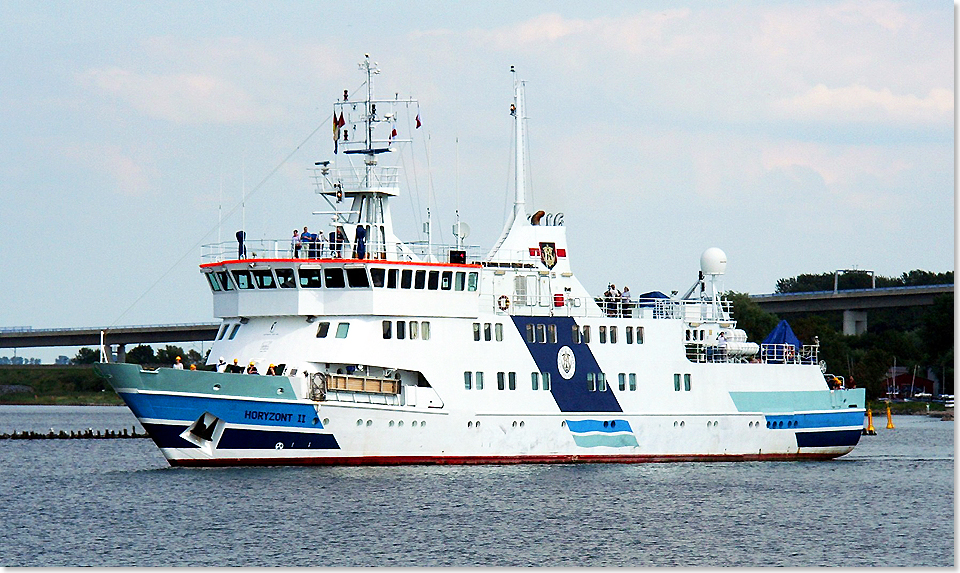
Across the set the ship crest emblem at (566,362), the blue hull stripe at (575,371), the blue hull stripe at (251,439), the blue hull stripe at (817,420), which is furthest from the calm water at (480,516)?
the ship crest emblem at (566,362)

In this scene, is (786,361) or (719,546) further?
(786,361)

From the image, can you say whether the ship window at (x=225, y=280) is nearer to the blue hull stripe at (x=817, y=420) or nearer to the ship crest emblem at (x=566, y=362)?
the ship crest emblem at (x=566, y=362)

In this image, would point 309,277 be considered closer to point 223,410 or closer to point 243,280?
point 243,280

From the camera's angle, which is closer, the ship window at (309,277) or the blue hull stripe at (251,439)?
the blue hull stripe at (251,439)

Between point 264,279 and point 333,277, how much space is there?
197 cm

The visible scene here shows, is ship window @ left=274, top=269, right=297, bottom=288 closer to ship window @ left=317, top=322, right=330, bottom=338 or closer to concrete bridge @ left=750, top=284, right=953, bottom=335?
ship window @ left=317, top=322, right=330, bottom=338

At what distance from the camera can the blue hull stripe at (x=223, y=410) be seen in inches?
1500

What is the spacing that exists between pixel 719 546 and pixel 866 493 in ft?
36.5

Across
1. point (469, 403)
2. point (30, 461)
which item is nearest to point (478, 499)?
point (469, 403)

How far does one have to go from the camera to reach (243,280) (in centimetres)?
4122

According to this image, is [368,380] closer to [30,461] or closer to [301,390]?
[301,390]

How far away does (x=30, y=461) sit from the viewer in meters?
52.4

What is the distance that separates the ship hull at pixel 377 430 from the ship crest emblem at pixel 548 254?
4832 millimetres

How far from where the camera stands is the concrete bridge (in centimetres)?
10762
